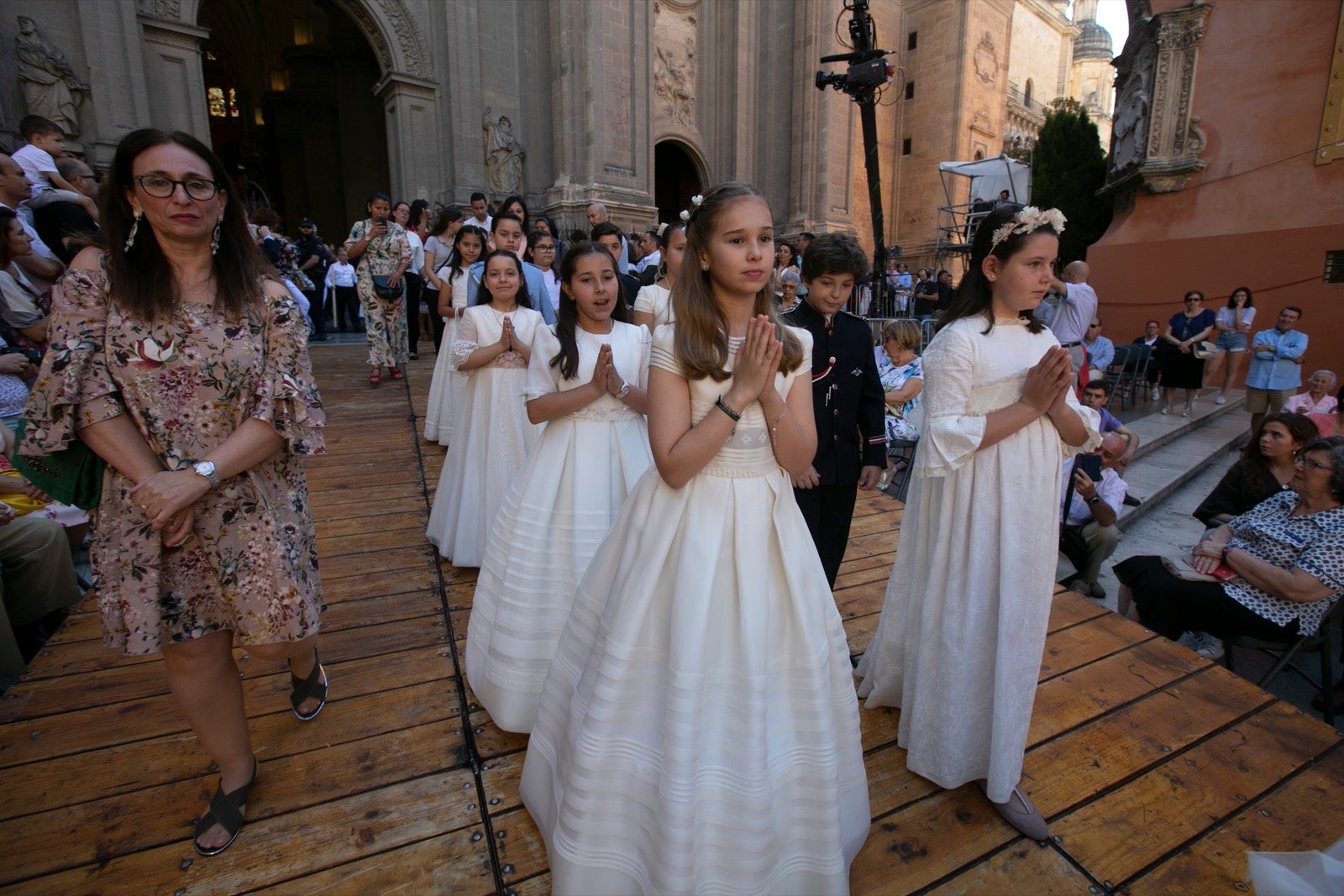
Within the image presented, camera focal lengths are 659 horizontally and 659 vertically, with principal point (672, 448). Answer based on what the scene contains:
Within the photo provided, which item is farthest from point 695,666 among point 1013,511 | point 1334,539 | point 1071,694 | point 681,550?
point 1334,539

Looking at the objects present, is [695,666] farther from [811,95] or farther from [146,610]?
[811,95]

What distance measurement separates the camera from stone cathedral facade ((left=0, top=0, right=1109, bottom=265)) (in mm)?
9633

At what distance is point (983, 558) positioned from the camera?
7.08ft

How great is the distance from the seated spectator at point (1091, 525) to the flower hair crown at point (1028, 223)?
10.5ft

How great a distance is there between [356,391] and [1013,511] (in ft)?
22.2

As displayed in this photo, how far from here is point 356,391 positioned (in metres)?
7.10

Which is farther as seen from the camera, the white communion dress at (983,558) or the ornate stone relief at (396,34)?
the ornate stone relief at (396,34)

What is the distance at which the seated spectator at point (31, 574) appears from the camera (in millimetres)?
3328

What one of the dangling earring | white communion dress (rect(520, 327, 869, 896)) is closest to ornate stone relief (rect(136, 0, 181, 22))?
the dangling earring

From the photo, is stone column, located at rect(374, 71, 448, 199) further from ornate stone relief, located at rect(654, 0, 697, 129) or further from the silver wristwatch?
the silver wristwatch

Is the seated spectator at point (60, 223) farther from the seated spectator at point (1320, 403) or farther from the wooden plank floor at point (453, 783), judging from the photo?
the seated spectator at point (1320, 403)

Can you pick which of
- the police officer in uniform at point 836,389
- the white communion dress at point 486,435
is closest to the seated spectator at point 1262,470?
the police officer in uniform at point 836,389

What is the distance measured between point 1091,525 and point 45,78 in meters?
13.3

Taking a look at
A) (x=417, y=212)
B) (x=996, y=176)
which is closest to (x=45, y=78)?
(x=417, y=212)
